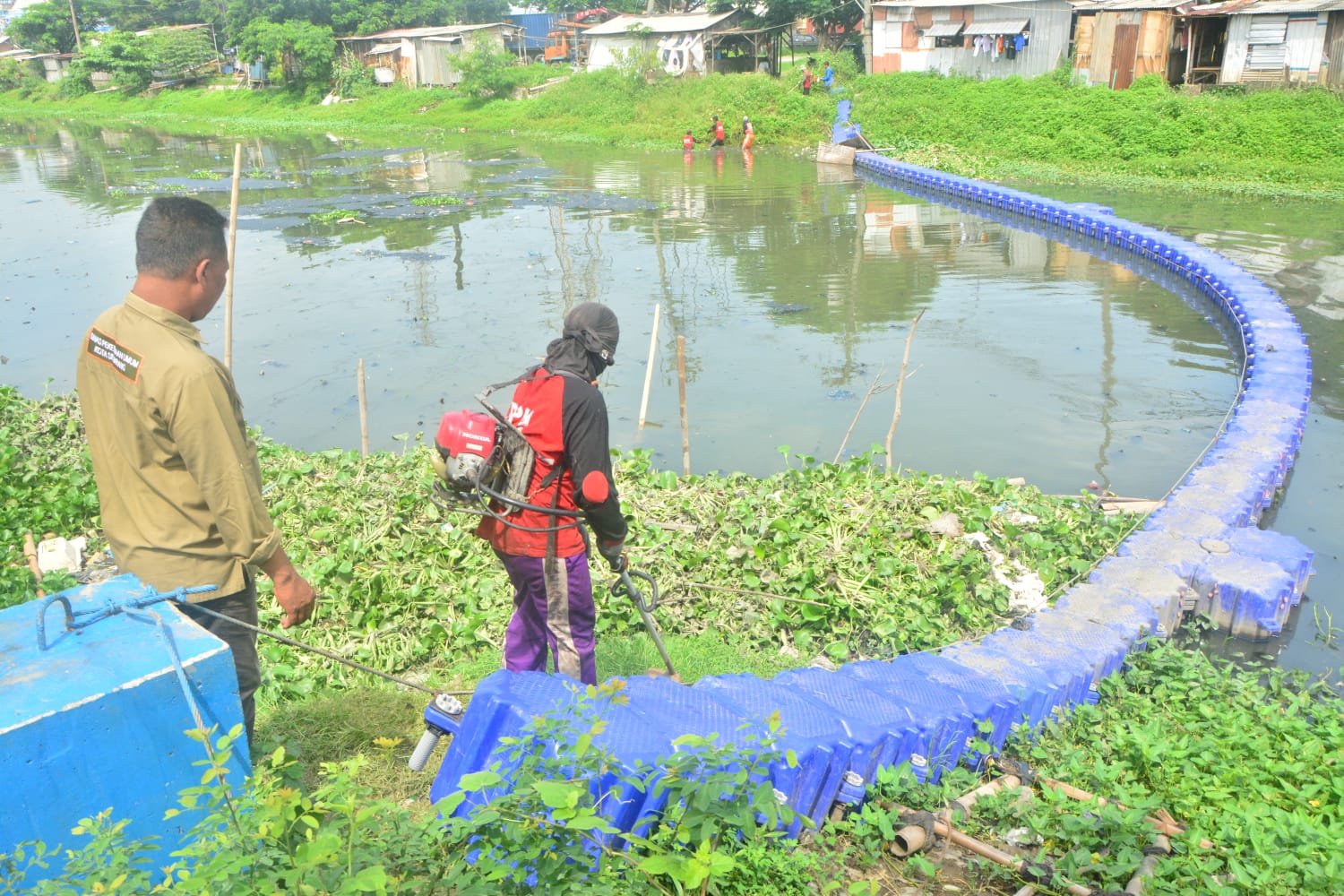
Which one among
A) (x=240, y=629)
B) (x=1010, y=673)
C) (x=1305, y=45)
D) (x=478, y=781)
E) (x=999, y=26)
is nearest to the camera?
(x=478, y=781)

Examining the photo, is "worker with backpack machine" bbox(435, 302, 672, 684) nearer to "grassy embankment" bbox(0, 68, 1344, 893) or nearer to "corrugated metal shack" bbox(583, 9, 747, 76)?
"grassy embankment" bbox(0, 68, 1344, 893)

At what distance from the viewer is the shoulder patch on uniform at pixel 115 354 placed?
2756 millimetres

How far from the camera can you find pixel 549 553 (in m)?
3.97

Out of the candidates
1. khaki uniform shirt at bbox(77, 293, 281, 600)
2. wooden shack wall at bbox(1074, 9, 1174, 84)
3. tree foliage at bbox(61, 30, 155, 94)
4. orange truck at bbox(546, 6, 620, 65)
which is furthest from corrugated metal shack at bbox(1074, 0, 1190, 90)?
tree foliage at bbox(61, 30, 155, 94)

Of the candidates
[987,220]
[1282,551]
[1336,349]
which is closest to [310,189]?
[987,220]

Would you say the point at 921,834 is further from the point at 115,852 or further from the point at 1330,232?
the point at 1330,232

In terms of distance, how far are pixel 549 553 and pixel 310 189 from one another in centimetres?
2356

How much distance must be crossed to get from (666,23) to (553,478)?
124 ft

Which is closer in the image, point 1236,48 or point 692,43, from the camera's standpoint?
point 1236,48

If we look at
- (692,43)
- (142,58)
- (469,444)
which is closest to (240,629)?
(469,444)

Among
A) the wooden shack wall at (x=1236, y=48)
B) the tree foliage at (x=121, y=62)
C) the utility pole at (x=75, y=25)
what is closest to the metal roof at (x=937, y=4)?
the wooden shack wall at (x=1236, y=48)

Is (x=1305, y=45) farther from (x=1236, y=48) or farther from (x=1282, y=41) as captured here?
(x=1236, y=48)

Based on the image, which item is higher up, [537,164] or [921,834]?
[537,164]

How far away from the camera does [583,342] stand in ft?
12.9
